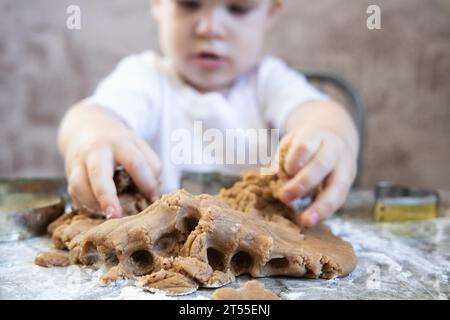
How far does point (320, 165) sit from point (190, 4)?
0.35m

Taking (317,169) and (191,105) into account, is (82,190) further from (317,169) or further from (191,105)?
(191,105)

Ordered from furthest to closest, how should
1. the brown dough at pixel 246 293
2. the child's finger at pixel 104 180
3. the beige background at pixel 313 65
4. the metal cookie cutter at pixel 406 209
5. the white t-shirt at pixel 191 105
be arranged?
1. the beige background at pixel 313 65
2. the white t-shirt at pixel 191 105
3. the metal cookie cutter at pixel 406 209
4. the child's finger at pixel 104 180
5. the brown dough at pixel 246 293

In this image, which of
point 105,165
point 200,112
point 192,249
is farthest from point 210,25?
Result: point 192,249

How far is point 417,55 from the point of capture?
1187 millimetres

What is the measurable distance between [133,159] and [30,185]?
10.5 inches

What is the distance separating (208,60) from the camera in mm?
883

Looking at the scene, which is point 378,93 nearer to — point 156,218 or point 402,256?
point 402,256

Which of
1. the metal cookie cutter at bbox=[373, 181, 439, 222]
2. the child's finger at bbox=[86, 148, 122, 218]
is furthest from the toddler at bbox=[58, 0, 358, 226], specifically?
the metal cookie cutter at bbox=[373, 181, 439, 222]

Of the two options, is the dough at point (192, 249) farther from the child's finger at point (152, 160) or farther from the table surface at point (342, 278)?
the child's finger at point (152, 160)

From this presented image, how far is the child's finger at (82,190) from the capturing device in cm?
53

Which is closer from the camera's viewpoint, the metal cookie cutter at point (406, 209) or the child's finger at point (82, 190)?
the child's finger at point (82, 190)

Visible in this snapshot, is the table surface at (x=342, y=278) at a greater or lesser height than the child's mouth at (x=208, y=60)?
lesser

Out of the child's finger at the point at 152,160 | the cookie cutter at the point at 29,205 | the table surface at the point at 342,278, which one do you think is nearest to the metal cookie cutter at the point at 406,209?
the table surface at the point at 342,278
